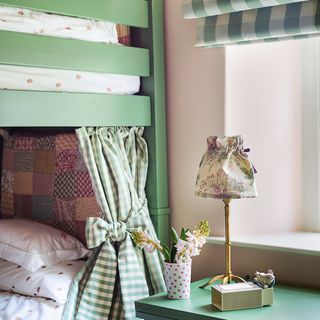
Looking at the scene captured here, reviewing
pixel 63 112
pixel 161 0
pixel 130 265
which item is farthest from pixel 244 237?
pixel 161 0

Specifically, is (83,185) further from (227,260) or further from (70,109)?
(227,260)

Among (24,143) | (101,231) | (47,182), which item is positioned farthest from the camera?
(24,143)

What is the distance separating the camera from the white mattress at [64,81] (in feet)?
7.23

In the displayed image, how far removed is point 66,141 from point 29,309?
32.4 inches

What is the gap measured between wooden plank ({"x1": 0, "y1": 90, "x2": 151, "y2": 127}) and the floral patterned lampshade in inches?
17.5

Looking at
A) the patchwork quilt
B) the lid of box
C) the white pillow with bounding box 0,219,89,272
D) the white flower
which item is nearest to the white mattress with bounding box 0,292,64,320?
the white pillow with bounding box 0,219,89,272

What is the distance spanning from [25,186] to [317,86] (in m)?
1.40

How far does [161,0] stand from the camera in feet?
8.99

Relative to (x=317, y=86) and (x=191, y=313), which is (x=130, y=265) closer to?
(x=191, y=313)

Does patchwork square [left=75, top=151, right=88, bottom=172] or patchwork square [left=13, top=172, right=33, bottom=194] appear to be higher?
patchwork square [left=75, top=151, right=88, bottom=172]

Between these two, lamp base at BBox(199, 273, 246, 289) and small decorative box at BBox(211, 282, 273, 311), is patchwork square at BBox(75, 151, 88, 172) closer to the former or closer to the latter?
lamp base at BBox(199, 273, 246, 289)

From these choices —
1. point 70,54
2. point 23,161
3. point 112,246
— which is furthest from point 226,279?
point 23,161

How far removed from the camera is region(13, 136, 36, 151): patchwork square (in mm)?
2982

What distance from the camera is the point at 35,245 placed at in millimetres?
2523
